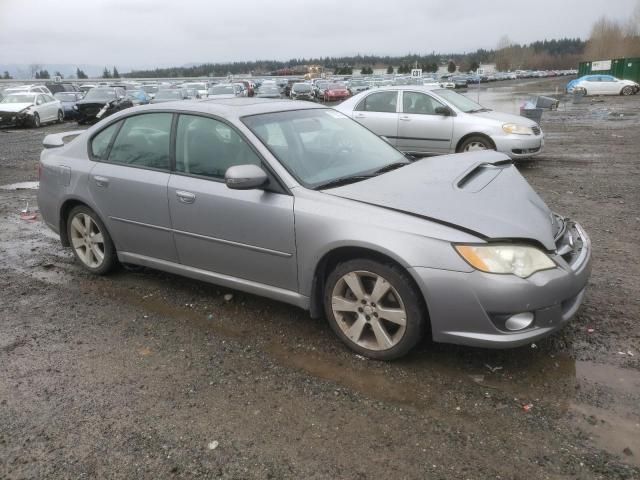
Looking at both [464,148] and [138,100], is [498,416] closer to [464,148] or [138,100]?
[464,148]

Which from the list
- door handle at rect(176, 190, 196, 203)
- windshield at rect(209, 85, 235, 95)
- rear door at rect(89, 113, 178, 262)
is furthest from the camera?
windshield at rect(209, 85, 235, 95)

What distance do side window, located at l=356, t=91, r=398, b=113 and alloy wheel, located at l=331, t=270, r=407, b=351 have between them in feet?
24.2

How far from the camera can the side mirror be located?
11.4 feet

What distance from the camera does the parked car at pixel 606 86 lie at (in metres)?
37.2

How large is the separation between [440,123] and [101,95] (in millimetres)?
20012

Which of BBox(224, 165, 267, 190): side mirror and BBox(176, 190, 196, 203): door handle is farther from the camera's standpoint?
BBox(176, 190, 196, 203): door handle

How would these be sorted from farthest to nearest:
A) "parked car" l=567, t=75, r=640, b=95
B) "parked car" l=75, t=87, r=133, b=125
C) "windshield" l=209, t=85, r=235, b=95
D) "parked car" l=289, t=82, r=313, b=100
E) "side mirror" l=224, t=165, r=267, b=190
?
"parked car" l=289, t=82, r=313, b=100 < "parked car" l=567, t=75, r=640, b=95 < "windshield" l=209, t=85, r=235, b=95 < "parked car" l=75, t=87, r=133, b=125 < "side mirror" l=224, t=165, r=267, b=190

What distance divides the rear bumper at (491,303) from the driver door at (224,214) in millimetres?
973

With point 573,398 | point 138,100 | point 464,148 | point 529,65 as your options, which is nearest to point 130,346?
point 573,398

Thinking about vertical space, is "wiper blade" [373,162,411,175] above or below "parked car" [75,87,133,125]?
above

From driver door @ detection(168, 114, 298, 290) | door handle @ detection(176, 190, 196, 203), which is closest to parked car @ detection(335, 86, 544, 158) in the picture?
driver door @ detection(168, 114, 298, 290)

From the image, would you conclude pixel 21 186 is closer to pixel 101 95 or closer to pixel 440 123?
pixel 440 123

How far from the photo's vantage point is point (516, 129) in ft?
32.2

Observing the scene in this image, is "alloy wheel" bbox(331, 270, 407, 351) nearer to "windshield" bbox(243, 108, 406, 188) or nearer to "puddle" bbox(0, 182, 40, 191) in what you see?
"windshield" bbox(243, 108, 406, 188)
